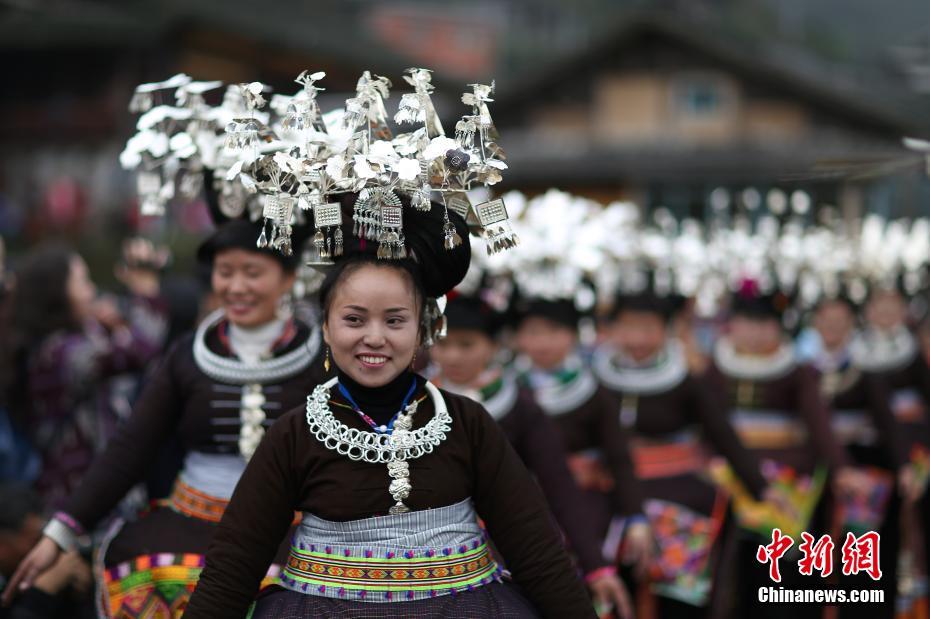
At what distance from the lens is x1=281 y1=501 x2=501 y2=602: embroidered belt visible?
10.5 feet

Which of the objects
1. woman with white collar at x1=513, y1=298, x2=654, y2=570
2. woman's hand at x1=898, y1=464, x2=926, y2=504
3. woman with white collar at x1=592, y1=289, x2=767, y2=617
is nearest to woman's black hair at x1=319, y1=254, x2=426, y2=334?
woman with white collar at x1=513, y1=298, x2=654, y2=570

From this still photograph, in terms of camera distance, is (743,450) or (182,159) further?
(743,450)

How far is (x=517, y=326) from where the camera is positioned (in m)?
6.11

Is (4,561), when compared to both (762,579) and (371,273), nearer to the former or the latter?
(371,273)

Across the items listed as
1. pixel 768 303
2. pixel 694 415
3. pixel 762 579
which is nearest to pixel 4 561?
pixel 694 415

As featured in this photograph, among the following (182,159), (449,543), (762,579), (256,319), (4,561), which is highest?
(182,159)

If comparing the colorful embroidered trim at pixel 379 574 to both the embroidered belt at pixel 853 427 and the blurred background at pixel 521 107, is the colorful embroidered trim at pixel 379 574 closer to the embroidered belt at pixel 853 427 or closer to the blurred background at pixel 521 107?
the embroidered belt at pixel 853 427

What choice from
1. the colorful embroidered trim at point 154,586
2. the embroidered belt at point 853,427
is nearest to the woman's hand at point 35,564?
the colorful embroidered trim at point 154,586

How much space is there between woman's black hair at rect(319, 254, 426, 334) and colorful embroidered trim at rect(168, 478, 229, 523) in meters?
1.05

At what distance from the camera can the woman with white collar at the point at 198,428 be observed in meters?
3.93

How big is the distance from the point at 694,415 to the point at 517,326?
1138 mm

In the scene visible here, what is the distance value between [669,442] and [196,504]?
3.05 metres

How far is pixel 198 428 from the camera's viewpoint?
4.14 m

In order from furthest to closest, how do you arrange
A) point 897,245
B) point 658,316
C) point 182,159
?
point 897,245, point 658,316, point 182,159
